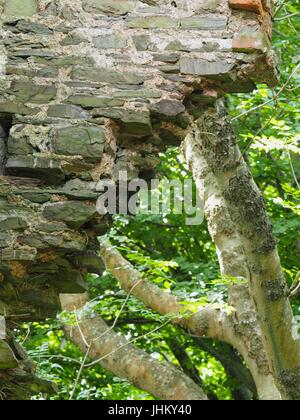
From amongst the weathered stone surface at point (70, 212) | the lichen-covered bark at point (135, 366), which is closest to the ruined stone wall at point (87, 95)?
the weathered stone surface at point (70, 212)

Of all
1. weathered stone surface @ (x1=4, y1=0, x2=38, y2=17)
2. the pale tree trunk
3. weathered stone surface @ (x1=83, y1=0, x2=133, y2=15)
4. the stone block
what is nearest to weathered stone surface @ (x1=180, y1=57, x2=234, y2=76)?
weathered stone surface @ (x1=83, y1=0, x2=133, y2=15)

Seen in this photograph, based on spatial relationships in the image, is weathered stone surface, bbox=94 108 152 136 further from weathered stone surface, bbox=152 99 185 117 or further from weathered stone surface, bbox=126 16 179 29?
weathered stone surface, bbox=126 16 179 29

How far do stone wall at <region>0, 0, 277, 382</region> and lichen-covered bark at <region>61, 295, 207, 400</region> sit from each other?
2739mm

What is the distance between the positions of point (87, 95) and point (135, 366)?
11.6 ft

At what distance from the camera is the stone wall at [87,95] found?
3.76 m

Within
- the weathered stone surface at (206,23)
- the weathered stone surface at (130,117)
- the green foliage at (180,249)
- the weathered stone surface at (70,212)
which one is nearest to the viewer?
the weathered stone surface at (70,212)

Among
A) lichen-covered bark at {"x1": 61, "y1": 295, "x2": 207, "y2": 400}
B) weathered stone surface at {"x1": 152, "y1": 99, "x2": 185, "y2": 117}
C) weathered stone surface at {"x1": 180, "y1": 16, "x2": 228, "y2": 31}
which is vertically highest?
weathered stone surface at {"x1": 180, "y1": 16, "x2": 228, "y2": 31}

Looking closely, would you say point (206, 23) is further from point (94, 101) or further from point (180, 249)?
point (180, 249)

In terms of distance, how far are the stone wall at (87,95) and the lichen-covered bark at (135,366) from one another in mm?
2739

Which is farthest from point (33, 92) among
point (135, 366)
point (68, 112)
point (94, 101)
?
point (135, 366)

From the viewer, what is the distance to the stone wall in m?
3.76

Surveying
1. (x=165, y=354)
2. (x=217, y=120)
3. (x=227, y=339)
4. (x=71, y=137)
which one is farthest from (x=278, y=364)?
(x=165, y=354)

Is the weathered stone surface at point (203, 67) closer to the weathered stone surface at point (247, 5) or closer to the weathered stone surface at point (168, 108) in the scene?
the weathered stone surface at point (168, 108)
